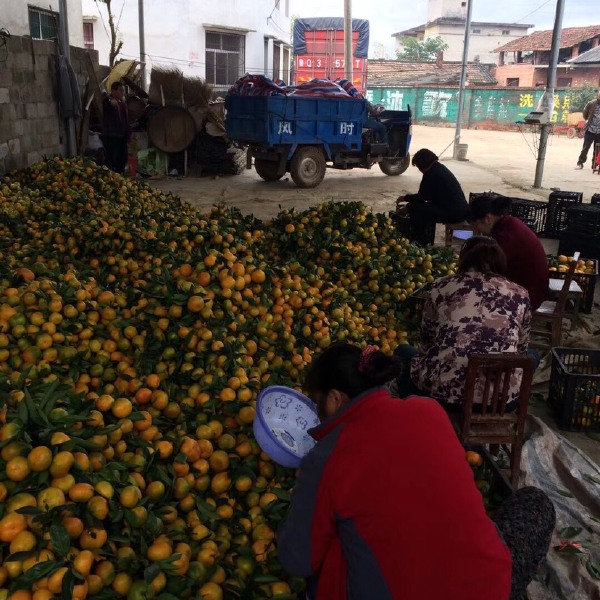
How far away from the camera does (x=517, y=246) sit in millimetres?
4770

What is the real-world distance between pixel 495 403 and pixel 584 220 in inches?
219

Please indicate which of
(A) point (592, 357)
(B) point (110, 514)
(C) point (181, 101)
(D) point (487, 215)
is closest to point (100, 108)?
(C) point (181, 101)

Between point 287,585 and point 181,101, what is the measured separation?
49.1 ft

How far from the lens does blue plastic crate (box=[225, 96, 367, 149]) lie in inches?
532

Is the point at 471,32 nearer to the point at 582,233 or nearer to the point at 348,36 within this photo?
the point at 348,36

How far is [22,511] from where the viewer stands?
1.92 metres

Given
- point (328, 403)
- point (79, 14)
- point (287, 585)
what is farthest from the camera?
point (79, 14)

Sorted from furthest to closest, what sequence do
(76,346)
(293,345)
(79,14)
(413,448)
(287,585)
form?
(79,14) → (293,345) → (76,346) → (287,585) → (413,448)

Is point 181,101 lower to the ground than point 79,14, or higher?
lower

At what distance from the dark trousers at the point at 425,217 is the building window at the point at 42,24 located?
888 cm

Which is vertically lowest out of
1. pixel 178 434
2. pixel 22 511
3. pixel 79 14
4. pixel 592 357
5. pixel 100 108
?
pixel 592 357

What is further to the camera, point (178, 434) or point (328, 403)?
point (178, 434)

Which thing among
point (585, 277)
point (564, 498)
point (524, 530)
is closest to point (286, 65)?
point (585, 277)

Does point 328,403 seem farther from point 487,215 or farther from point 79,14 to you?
point 79,14
